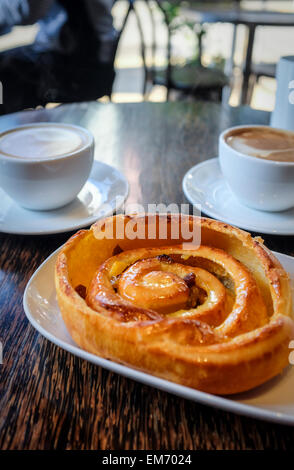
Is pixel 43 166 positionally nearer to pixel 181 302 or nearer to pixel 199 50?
pixel 181 302

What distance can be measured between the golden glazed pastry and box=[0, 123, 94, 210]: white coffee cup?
0.86 feet

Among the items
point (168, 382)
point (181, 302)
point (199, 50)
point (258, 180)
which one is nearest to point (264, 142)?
point (258, 180)

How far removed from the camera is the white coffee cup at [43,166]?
83 centimetres

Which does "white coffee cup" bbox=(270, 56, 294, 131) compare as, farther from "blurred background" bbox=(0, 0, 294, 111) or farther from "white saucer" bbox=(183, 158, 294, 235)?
"blurred background" bbox=(0, 0, 294, 111)

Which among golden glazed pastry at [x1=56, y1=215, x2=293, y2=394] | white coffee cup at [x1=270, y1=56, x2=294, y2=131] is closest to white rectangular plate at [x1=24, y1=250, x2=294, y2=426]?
golden glazed pastry at [x1=56, y1=215, x2=293, y2=394]

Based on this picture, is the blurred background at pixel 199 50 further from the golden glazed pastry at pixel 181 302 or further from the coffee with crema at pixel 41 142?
the golden glazed pastry at pixel 181 302

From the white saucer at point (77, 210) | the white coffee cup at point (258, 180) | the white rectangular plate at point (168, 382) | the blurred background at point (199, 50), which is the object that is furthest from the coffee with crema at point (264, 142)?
the blurred background at point (199, 50)

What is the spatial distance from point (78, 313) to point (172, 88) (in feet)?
8.96

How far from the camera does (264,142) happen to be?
0.96 m

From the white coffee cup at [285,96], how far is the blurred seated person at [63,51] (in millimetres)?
1886

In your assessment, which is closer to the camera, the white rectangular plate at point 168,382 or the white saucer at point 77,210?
the white rectangular plate at point 168,382

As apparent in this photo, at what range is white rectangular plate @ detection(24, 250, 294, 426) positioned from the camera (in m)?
0.40

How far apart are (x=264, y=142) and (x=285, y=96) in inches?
10.9

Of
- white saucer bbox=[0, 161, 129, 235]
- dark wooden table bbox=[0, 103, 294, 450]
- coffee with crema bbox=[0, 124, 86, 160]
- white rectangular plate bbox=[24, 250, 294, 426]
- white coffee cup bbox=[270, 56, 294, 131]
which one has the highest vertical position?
white coffee cup bbox=[270, 56, 294, 131]
